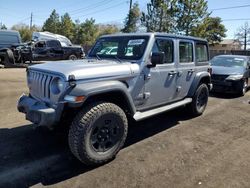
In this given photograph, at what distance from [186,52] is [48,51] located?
14.3 meters

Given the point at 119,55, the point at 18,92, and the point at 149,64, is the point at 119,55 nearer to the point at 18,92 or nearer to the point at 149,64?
the point at 149,64

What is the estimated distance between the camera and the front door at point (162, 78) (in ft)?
15.4

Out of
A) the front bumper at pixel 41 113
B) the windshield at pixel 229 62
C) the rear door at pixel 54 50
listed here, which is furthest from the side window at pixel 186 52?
the rear door at pixel 54 50

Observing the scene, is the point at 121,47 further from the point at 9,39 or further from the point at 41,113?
the point at 9,39

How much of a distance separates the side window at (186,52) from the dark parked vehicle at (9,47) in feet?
41.9

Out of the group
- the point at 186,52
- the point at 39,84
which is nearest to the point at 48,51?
the point at 186,52

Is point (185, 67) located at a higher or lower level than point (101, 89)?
higher

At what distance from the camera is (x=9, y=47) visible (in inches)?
658

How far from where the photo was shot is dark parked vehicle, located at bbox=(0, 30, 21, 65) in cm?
1583

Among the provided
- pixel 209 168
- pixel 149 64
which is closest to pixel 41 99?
pixel 149 64

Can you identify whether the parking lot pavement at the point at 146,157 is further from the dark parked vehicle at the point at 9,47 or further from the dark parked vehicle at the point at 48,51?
the dark parked vehicle at the point at 48,51

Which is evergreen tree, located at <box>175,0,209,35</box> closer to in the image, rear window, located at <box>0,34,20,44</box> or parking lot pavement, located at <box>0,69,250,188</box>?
rear window, located at <box>0,34,20,44</box>

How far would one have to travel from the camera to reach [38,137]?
473 centimetres

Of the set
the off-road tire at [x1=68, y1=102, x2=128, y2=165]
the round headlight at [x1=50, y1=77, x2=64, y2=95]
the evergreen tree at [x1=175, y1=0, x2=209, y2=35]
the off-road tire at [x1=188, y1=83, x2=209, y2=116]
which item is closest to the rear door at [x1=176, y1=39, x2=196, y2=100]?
the off-road tire at [x1=188, y1=83, x2=209, y2=116]
